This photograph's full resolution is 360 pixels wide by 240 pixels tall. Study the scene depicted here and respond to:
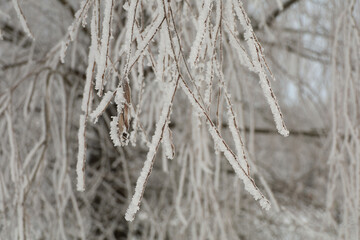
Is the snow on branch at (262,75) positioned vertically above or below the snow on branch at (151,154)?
above

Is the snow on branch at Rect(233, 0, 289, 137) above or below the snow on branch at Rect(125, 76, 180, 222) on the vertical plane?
above

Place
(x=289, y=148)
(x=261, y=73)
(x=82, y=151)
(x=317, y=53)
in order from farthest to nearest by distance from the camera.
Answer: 1. (x=289, y=148)
2. (x=317, y=53)
3. (x=82, y=151)
4. (x=261, y=73)

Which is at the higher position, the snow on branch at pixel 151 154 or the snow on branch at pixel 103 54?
the snow on branch at pixel 103 54

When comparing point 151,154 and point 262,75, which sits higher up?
point 262,75

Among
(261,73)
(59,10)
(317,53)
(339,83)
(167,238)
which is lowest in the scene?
(167,238)

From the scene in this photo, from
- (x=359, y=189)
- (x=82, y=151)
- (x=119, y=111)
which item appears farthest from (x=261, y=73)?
(x=359, y=189)

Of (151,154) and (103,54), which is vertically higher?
(103,54)

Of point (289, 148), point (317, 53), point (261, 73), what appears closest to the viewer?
point (261, 73)

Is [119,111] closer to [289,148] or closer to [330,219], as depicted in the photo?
[330,219]

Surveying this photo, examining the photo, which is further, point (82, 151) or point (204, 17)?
point (82, 151)

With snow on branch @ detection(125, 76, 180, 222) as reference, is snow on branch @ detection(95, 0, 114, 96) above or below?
above

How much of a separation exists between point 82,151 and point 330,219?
122 centimetres

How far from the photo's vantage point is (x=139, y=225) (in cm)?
315

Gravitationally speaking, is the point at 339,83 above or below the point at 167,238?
above
